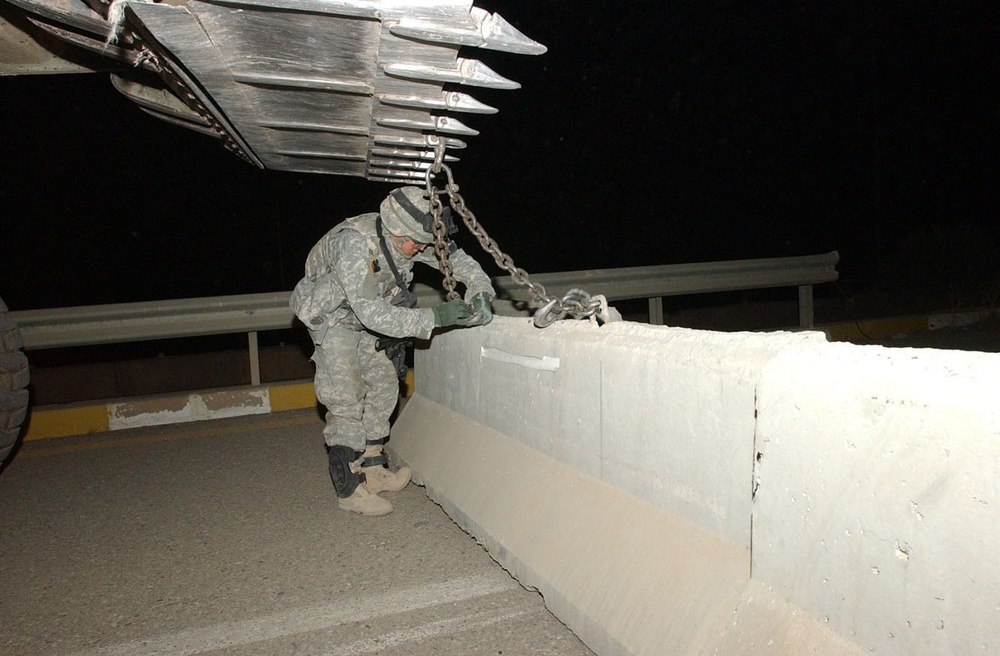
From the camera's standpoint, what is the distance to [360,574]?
11.2ft

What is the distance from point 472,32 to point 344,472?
104 inches

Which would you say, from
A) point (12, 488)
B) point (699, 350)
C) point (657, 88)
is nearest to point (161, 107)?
point (12, 488)

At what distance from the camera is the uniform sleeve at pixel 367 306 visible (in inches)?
160

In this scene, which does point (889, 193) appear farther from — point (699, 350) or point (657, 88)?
point (699, 350)

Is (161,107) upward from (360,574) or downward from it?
upward

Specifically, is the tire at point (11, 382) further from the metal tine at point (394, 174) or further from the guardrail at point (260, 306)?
the metal tine at point (394, 174)

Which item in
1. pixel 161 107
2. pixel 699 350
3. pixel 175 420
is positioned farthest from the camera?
pixel 175 420

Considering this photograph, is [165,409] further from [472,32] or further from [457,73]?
[472,32]

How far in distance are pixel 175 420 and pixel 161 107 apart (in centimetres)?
301

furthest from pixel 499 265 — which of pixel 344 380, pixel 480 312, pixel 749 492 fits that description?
pixel 749 492

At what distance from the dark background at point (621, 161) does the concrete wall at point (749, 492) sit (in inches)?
674

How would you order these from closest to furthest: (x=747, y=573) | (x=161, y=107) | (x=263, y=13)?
(x=747, y=573)
(x=263, y=13)
(x=161, y=107)

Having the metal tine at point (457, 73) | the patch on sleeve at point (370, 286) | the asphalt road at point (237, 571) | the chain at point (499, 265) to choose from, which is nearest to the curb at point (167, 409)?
the asphalt road at point (237, 571)

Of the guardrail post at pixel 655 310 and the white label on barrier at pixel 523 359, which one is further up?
the guardrail post at pixel 655 310
